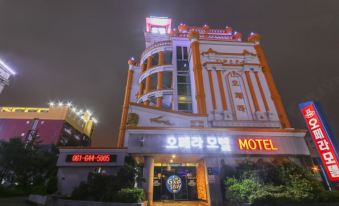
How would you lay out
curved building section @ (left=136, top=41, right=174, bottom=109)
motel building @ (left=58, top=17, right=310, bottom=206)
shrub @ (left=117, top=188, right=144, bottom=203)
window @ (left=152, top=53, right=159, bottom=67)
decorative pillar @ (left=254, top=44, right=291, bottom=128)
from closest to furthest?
shrub @ (left=117, top=188, right=144, bottom=203) → motel building @ (left=58, top=17, right=310, bottom=206) → decorative pillar @ (left=254, top=44, right=291, bottom=128) → curved building section @ (left=136, top=41, right=174, bottom=109) → window @ (left=152, top=53, right=159, bottom=67)

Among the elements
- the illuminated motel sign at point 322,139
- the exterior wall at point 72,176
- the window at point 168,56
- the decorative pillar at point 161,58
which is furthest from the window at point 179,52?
the exterior wall at point 72,176

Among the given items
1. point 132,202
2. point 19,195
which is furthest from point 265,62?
point 19,195

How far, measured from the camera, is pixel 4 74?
5741cm

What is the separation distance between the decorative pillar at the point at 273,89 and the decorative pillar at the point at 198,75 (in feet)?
31.5

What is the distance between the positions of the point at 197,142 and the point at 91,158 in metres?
10.0

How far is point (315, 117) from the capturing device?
18031 mm

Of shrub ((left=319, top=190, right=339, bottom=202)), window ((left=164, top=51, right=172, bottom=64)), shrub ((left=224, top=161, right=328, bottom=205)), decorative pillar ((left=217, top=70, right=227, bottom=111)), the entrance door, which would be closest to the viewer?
shrub ((left=319, top=190, right=339, bottom=202))

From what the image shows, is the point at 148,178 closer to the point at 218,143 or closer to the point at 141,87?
the point at 218,143

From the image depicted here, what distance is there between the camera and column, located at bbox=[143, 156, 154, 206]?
1598cm

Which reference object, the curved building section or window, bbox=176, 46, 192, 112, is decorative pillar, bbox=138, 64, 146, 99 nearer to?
the curved building section

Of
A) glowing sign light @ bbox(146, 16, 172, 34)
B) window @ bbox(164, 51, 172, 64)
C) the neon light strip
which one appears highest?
glowing sign light @ bbox(146, 16, 172, 34)

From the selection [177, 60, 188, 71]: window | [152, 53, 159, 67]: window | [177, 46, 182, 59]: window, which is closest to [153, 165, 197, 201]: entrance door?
[177, 60, 188, 71]: window

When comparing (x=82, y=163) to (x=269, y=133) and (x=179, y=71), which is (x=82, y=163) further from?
(x=179, y=71)

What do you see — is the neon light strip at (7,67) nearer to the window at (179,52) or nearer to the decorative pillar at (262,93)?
the window at (179,52)
